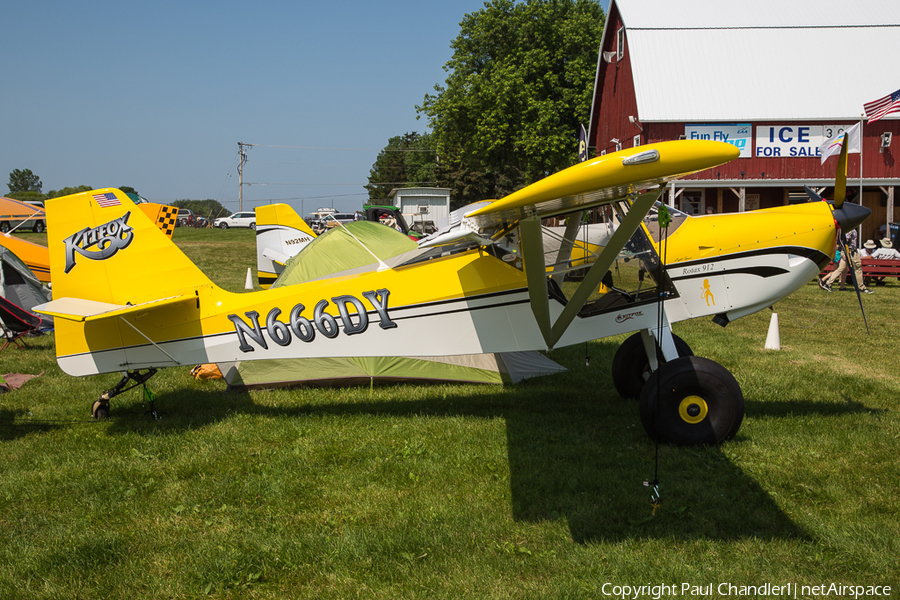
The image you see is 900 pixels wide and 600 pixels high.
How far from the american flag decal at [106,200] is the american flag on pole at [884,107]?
58.1ft

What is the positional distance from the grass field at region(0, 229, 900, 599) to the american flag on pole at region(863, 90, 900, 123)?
466 inches

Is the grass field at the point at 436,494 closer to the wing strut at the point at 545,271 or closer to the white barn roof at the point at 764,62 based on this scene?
the wing strut at the point at 545,271

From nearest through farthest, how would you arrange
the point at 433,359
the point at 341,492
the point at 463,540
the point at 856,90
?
the point at 463,540 → the point at 341,492 → the point at 433,359 → the point at 856,90

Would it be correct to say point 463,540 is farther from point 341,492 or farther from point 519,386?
point 519,386

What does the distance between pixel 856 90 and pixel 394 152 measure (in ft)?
302

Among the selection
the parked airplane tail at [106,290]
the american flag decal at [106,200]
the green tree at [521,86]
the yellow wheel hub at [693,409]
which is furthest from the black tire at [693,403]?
the green tree at [521,86]

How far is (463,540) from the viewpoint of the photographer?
3707 millimetres

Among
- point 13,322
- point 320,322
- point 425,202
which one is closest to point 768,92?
point 320,322

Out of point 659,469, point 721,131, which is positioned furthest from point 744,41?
point 659,469

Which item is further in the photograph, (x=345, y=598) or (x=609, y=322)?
(x=609, y=322)

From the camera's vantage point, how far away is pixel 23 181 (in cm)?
11144

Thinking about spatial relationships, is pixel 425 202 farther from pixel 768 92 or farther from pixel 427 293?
pixel 427 293

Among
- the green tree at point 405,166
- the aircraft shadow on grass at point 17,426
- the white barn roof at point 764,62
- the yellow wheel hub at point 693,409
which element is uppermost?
the green tree at point 405,166

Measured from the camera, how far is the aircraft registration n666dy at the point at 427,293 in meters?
5.25
